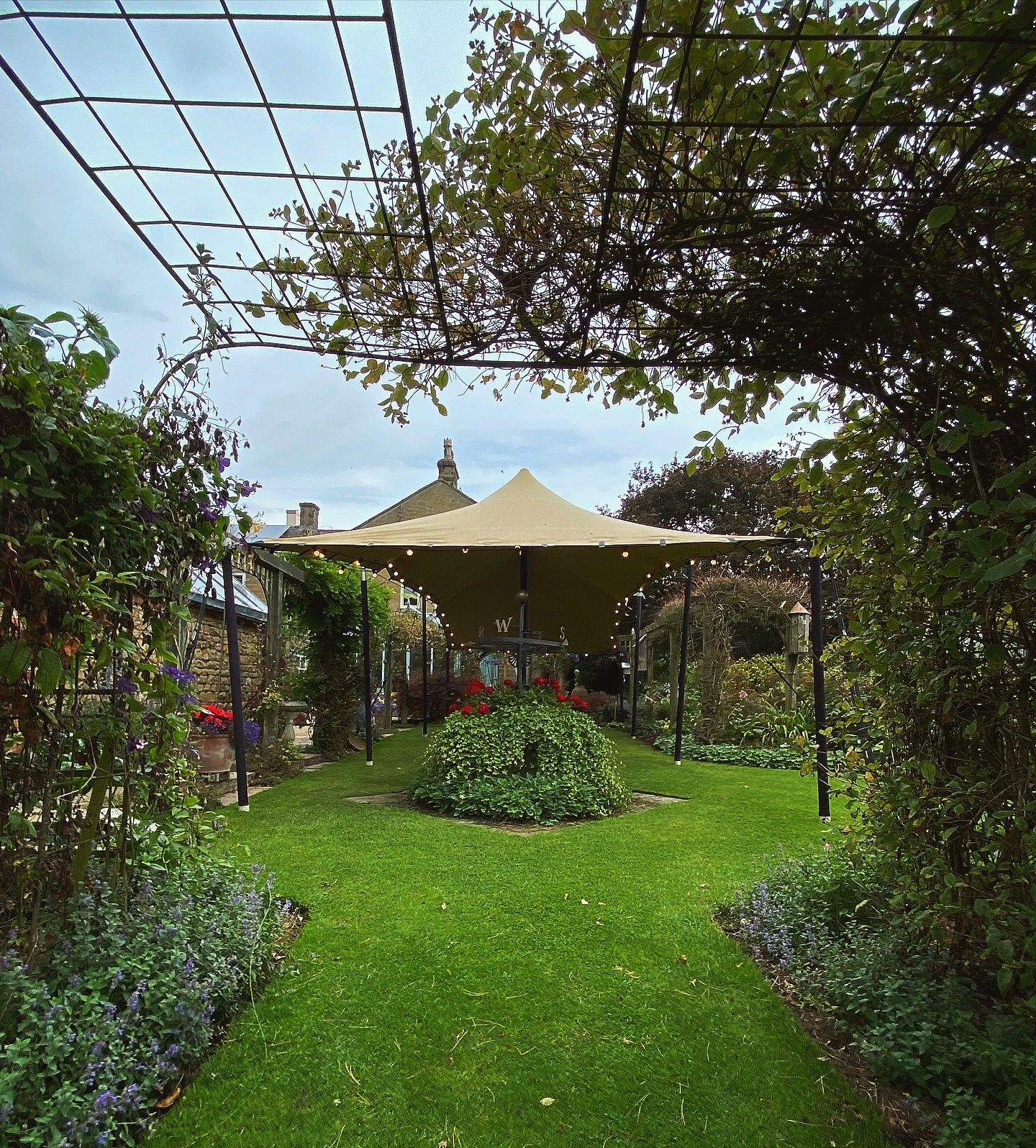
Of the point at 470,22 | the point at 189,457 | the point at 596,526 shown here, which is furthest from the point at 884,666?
the point at 596,526

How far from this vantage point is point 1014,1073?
1.55 meters

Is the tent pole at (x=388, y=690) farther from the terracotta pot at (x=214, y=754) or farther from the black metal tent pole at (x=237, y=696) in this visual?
the black metal tent pole at (x=237, y=696)

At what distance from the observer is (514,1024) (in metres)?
2.13

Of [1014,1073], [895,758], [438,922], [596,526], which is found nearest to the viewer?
[1014,1073]

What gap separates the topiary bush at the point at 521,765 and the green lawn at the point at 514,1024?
1.20 metres

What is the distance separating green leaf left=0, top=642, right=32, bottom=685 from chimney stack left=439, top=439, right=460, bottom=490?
22.2 metres

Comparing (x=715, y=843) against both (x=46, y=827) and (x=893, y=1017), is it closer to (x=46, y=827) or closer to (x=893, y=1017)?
(x=893, y=1017)

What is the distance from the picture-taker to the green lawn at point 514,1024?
1.69 meters

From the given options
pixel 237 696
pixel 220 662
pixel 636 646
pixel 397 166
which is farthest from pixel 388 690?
pixel 397 166

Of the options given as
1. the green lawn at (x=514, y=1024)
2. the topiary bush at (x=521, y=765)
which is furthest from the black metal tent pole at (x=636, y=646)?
the green lawn at (x=514, y=1024)

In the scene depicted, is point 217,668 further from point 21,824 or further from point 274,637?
point 21,824

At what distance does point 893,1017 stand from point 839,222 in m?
2.05

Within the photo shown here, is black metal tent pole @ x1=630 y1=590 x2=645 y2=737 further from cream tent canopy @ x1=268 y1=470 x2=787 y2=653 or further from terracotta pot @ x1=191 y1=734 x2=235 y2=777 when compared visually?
terracotta pot @ x1=191 y1=734 x2=235 y2=777

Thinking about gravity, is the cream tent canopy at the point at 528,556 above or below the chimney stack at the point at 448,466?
below
